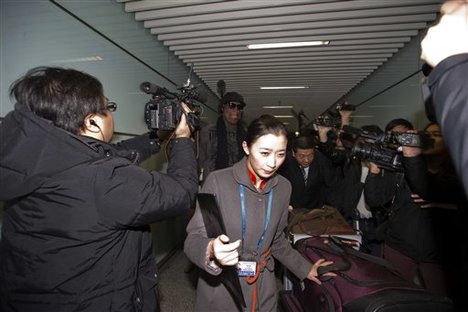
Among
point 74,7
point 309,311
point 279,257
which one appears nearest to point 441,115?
point 279,257

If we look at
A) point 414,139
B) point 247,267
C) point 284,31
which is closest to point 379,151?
point 414,139

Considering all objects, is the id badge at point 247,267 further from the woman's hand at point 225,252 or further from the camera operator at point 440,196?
the camera operator at point 440,196

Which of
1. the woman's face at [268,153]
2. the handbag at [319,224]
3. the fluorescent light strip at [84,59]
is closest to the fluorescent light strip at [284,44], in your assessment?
the fluorescent light strip at [84,59]

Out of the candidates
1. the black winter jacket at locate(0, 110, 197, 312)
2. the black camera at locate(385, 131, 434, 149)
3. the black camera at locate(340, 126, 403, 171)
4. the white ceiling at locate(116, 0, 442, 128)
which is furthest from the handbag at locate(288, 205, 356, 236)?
the white ceiling at locate(116, 0, 442, 128)

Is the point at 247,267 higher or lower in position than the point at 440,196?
lower

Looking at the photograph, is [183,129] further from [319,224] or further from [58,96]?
[319,224]

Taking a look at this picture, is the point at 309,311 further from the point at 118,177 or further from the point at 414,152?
the point at 118,177

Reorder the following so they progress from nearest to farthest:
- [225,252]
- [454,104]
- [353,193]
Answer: [454,104] → [225,252] → [353,193]

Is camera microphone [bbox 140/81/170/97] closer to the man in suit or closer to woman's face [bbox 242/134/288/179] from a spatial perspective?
woman's face [bbox 242/134/288/179]

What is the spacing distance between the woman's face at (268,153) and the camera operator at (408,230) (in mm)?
969

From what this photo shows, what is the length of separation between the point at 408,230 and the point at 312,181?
4.38 feet

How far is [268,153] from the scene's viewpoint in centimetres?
153

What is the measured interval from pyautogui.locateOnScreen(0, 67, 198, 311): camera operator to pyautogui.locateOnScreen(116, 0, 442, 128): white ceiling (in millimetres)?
2734

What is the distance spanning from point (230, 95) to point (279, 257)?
2.58 meters
